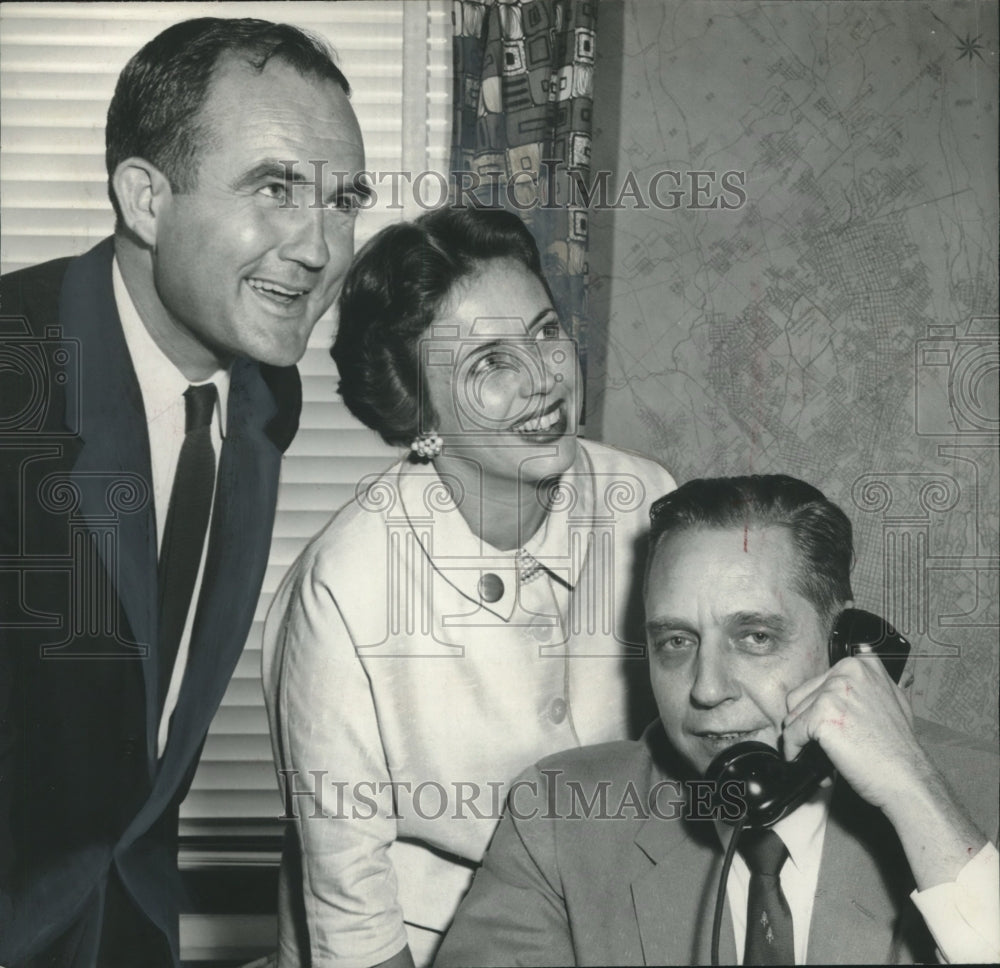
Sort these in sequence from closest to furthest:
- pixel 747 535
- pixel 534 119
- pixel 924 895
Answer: pixel 924 895 → pixel 747 535 → pixel 534 119

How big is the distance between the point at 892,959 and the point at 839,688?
35 centimetres

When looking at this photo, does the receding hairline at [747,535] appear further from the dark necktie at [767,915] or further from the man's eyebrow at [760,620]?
the dark necktie at [767,915]

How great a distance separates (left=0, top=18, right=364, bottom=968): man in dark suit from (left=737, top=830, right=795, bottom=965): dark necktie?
76 cm

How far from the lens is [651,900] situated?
58.8 inches

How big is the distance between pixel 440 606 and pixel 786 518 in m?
0.50

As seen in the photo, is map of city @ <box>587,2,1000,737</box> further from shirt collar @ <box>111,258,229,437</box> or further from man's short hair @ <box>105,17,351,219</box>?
shirt collar @ <box>111,258,229,437</box>

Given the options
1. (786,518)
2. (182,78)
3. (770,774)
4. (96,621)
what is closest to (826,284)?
(786,518)

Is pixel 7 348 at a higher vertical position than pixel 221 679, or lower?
higher

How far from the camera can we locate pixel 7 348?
1.67 meters

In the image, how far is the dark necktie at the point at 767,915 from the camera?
149 centimetres

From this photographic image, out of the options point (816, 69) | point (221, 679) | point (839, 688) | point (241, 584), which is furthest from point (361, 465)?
point (816, 69)

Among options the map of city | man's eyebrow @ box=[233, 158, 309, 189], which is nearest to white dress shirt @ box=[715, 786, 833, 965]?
the map of city

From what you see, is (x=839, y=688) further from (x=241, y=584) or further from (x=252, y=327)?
(x=252, y=327)

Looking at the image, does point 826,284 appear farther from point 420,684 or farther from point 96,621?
point 96,621
